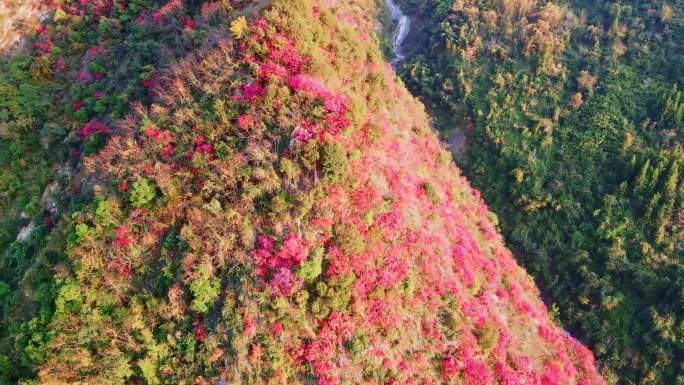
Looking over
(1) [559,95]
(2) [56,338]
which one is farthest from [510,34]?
(2) [56,338]

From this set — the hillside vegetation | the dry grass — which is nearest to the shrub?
the dry grass

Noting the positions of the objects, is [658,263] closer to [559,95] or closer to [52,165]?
[559,95]


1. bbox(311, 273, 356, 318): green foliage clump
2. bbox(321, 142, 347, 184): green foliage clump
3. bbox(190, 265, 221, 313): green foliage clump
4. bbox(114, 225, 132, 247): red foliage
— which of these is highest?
bbox(321, 142, 347, 184): green foliage clump

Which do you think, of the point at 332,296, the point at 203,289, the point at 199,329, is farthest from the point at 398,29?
the point at 199,329

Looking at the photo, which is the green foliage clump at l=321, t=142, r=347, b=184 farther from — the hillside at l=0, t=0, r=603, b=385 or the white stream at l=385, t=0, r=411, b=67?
the white stream at l=385, t=0, r=411, b=67

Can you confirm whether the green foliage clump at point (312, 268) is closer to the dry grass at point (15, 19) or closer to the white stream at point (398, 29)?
the dry grass at point (15, 19)

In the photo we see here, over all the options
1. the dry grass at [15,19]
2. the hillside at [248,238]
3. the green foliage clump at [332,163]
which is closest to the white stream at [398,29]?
the hillside at [248,238]
